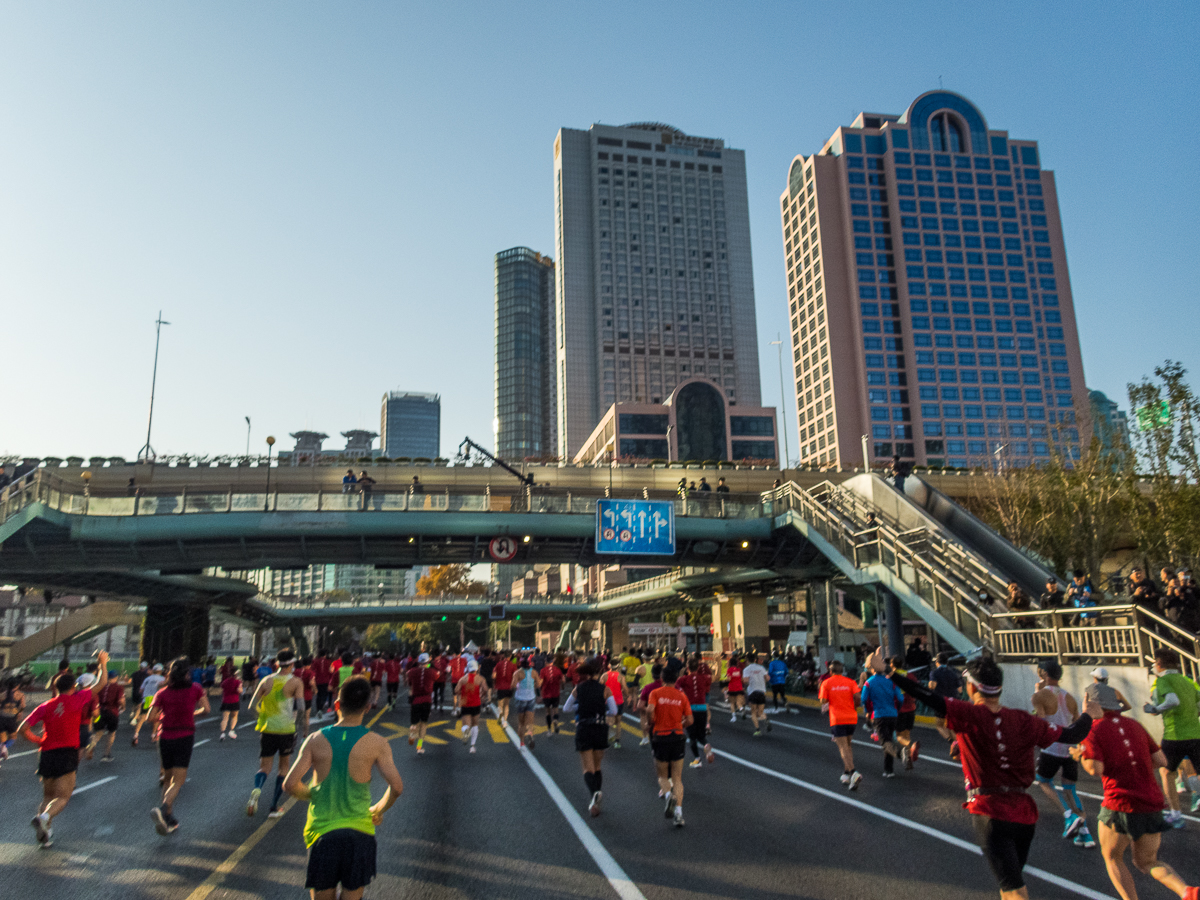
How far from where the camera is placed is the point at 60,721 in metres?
8.68

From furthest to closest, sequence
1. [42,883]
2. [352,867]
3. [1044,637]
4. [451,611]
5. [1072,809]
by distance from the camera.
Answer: [451,611], [1044,637], [1072,809], [42,883], [352,867]

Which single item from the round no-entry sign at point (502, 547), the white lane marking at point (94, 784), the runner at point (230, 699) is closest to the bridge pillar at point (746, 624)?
the round no-entry sign at point (502, 547)

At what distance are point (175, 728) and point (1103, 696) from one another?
9.26 m

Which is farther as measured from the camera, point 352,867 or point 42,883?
point 42,883

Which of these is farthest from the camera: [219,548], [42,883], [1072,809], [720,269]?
[720,269]

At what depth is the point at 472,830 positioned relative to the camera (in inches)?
344

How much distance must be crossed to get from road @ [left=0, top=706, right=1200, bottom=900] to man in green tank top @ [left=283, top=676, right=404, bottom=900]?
2133 millimetres

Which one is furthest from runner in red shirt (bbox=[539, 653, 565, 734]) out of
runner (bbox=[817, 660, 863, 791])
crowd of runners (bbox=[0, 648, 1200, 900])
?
runner (bbox=[817, 660, 863, 791])

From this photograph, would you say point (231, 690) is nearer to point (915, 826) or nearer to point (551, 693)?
point (551, 693)

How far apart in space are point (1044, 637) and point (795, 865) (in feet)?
36.2

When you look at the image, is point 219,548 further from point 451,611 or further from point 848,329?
point 848,329

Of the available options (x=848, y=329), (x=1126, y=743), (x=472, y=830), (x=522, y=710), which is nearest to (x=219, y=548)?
(x=522, y=710)

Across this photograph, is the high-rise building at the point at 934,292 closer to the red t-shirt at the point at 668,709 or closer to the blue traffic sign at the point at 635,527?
the blue traffic sign at the point at 635,527

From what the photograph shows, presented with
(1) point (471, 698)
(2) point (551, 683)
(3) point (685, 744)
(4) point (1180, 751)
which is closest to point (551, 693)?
(2) point (551, 683)
